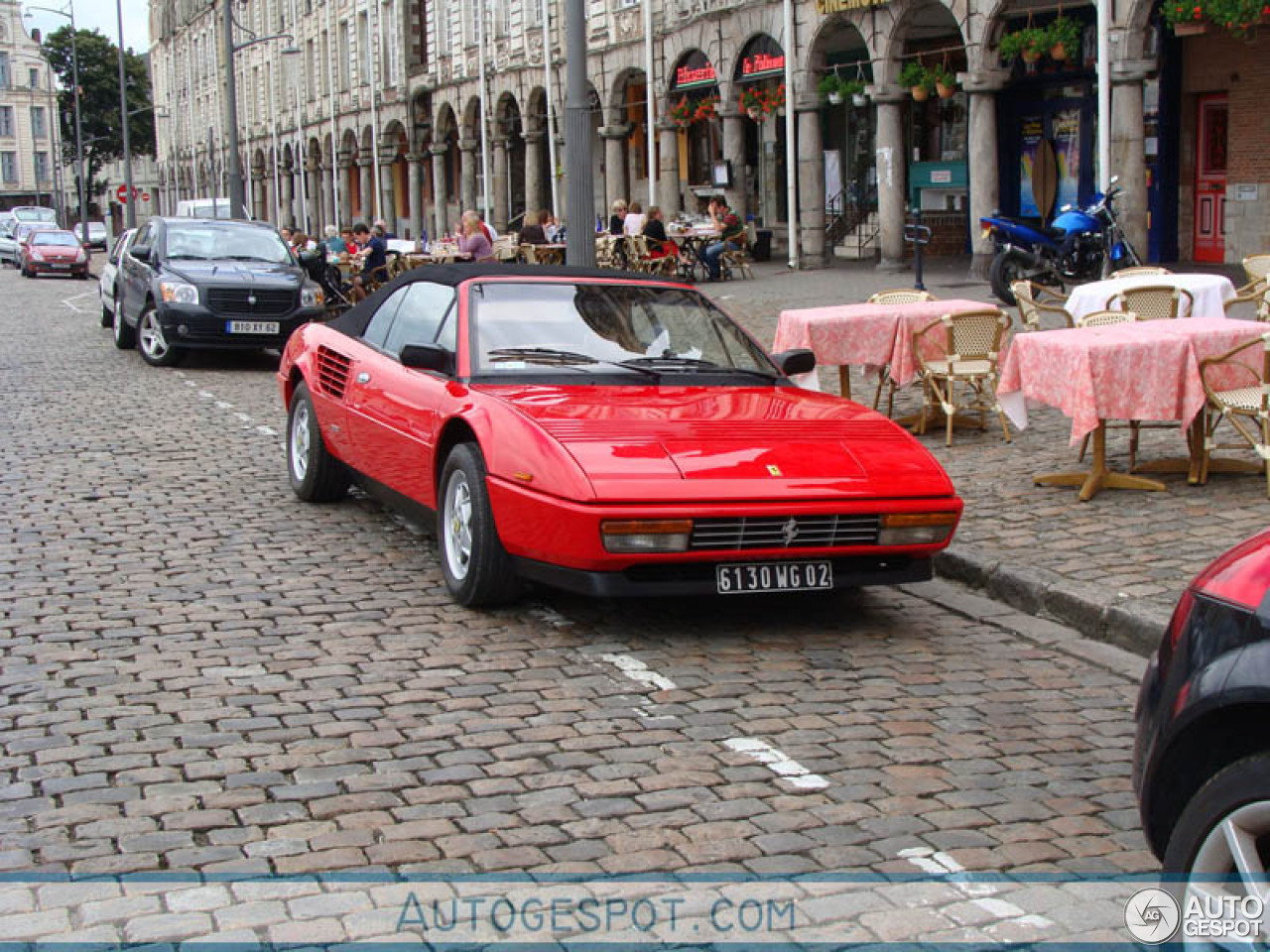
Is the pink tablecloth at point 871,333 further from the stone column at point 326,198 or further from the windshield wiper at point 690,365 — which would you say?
the stone column at point 326,198

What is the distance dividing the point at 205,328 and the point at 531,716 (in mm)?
13536

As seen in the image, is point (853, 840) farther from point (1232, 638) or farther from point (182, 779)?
point (182, 779)

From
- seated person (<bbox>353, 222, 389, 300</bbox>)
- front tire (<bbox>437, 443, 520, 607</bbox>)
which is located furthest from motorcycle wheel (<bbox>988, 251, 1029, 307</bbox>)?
front tire (<bbox>437, 443, 520, 607</bbox>)

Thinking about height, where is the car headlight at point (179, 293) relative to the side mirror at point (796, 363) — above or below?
above

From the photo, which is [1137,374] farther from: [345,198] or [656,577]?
[345,198]

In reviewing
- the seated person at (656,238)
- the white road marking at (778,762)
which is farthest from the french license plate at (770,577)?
the seated person at (656,238)

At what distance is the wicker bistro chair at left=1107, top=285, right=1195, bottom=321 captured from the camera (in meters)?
11.2

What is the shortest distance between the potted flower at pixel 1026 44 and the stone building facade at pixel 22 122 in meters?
105

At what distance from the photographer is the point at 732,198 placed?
33938mm

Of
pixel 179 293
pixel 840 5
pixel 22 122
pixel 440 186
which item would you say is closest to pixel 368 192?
pixel 440 186

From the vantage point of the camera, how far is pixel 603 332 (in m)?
7.78

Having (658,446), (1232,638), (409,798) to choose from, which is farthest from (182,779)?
(1232,638)

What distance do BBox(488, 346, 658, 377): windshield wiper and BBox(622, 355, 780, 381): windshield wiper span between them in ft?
0.17

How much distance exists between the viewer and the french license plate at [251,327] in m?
18.1
